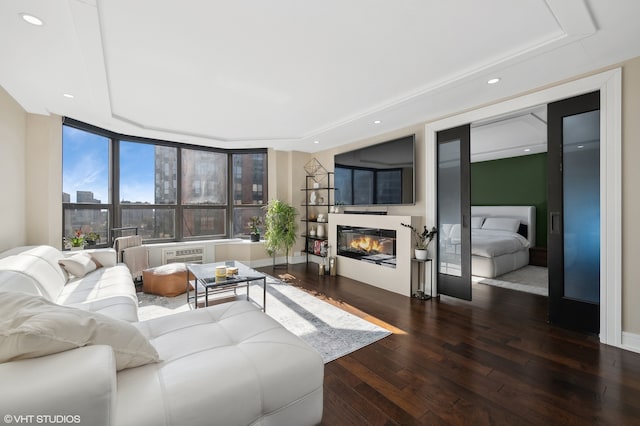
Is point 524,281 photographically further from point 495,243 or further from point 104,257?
point 104,257

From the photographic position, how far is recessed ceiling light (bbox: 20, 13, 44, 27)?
5.71ft

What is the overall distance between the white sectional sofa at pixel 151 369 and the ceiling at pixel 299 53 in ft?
5.82

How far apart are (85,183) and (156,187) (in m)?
1.01

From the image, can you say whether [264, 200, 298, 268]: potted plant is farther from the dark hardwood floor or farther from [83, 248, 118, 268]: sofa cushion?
the dark hardwood floor

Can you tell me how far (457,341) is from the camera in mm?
2439

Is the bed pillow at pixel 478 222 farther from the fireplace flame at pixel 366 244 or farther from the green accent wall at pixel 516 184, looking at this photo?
the fireplace flame at pixel 366 244

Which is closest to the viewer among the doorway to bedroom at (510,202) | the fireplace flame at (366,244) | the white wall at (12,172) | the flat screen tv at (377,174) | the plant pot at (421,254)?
the white wall at (12,172)

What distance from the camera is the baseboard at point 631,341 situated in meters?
2.23

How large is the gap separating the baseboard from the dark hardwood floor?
0.07 metres

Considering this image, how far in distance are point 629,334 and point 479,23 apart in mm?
2722

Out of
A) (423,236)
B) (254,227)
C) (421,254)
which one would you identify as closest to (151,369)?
(421,254)

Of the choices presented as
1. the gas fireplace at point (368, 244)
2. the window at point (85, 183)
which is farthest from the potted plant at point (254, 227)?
the window at point (85, 183)

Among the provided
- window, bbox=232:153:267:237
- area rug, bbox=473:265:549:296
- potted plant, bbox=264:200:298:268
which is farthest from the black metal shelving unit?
area rug, bbox=473:265:549:296

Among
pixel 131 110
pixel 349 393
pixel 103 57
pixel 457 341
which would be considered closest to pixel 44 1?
pixel 103 57
